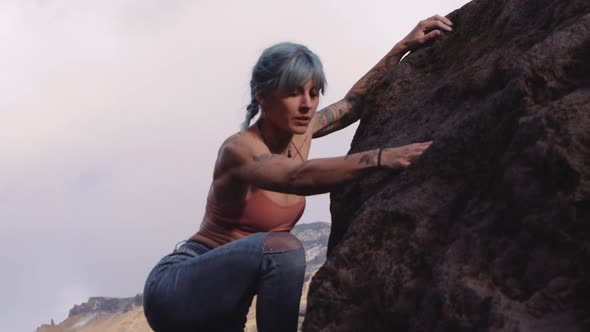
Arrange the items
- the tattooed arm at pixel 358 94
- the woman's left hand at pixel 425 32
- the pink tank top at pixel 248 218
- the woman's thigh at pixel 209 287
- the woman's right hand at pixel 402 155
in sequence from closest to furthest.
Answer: the woman's right hand at pixel 402 155
the woman's thigh at pixel 209 287
the pink tank top at pixel 248 218
the woman's left hand at pixel 425 32
the tattooed arm at pixel 358 94

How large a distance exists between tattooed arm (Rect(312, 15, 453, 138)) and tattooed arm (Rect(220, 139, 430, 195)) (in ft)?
4.44

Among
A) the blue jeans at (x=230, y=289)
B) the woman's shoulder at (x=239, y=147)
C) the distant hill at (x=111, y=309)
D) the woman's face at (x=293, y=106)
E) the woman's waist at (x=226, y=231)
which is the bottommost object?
the distant hill at (x=111, y=309)

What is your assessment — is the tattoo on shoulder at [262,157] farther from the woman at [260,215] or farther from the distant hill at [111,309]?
the distant hill at [111,309]

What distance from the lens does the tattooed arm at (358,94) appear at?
19.0ft

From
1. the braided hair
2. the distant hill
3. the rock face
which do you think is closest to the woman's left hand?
the rock face

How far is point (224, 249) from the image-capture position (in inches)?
179

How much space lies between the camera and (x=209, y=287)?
459cm

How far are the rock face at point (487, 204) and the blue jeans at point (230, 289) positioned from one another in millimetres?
193

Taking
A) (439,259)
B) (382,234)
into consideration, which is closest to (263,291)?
(382,234)

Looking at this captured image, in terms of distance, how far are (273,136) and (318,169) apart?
0.79 m

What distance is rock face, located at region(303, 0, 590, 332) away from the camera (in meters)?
3.24

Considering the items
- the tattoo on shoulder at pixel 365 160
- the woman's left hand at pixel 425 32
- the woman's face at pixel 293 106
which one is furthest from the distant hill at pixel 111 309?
the tattoo on shoulder at pixel 365 160

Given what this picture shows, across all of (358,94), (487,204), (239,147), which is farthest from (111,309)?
(487,204)

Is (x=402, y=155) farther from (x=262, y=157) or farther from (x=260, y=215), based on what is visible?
A: (x=260, y=215)
